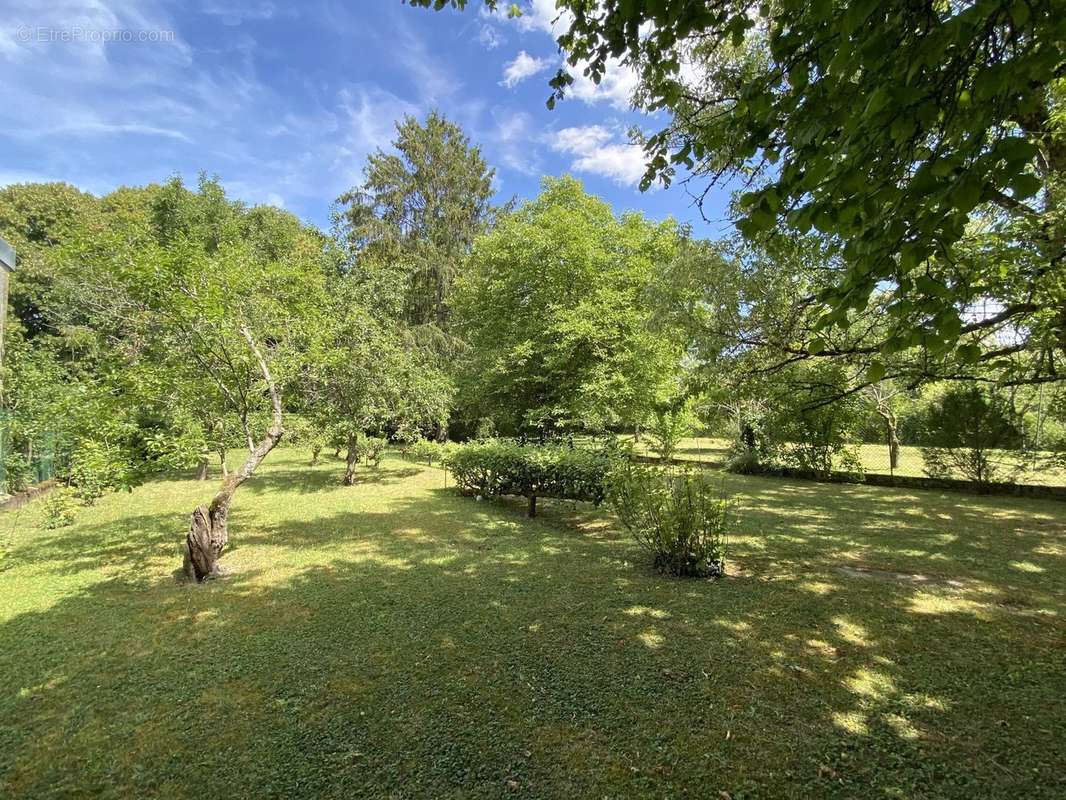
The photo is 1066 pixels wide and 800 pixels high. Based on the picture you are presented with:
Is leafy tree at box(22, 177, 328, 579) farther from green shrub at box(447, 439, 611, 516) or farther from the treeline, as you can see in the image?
green shrub at box(447, 439, 611, 516)

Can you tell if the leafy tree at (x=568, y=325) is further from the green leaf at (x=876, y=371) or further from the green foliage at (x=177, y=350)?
the green leaf at (x=876, y=371)

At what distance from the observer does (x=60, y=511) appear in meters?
7.61

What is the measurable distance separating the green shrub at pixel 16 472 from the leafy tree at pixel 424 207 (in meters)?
13.7

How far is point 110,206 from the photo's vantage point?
24828 millimetres

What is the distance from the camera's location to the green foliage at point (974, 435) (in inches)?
410

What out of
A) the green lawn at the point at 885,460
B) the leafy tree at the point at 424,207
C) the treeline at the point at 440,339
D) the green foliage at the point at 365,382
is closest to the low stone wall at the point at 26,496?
the treeline at the point at 440,339

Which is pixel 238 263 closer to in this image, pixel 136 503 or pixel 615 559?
pixel 615 559

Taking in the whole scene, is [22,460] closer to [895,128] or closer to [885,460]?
[895,128]

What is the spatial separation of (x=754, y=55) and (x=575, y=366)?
8005 millimetres

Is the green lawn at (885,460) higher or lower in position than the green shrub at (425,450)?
higher

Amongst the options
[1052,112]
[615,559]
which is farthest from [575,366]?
[1052,112]

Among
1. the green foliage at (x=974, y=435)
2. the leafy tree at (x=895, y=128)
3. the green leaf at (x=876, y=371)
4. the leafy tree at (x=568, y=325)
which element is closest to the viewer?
the leafy tree at (x=895, y=128)

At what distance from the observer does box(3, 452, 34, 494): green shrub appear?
348 inches

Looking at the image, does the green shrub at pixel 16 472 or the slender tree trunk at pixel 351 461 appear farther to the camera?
the slender tree trunk at pixel 351 461
